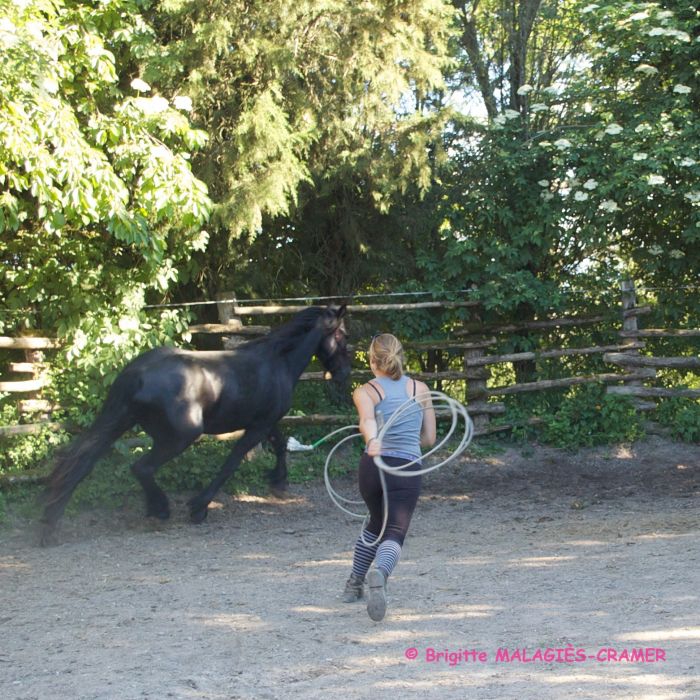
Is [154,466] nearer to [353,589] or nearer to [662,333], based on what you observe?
[353,589]

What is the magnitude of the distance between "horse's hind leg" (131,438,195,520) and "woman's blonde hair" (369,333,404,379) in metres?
3.12

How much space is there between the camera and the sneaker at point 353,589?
534 centimetres

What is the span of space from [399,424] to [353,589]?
3.60 ft

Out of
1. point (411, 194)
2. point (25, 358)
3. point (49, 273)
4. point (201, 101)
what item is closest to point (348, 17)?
point (201, 101)

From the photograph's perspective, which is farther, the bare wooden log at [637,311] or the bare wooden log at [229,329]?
the bare wooden log at [637,311]

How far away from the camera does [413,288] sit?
1109 cm

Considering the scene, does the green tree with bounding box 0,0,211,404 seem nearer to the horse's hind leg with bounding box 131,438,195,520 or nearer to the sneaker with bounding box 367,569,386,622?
the horse's hind leg with bounding box 131,438,195,520

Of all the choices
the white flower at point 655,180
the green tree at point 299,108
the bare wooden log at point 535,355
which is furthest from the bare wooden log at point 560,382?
the white flower at point 655,180

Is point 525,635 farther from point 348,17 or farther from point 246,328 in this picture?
point 348,17

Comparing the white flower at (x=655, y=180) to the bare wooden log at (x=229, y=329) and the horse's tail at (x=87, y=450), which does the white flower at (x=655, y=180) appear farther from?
the horse's tail at (x=87, y=450)

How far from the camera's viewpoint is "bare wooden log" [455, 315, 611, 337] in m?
11.3

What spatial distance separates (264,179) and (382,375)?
430 cm

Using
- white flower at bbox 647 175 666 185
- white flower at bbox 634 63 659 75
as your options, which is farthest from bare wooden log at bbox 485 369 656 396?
white flower at bbox 634 63 659 75

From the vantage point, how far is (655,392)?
11.0 metres
